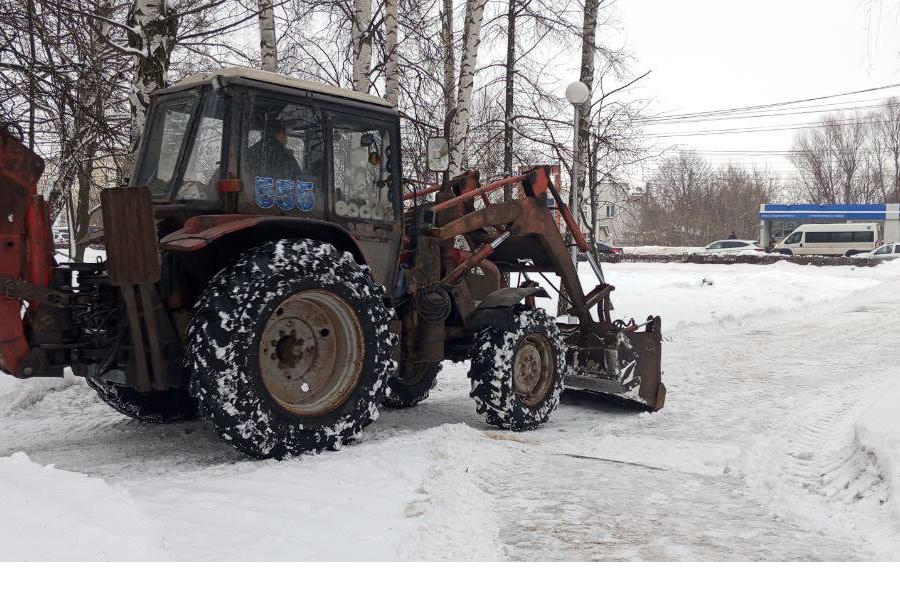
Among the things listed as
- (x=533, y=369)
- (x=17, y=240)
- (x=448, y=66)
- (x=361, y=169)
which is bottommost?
(x=533, y=369)

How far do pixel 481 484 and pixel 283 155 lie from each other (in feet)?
8.42

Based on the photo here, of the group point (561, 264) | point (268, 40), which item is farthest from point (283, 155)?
point (268, 40)

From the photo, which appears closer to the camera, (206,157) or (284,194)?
(206,157)

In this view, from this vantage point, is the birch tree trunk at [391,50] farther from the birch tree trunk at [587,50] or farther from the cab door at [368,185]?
the cab door at [368,185]

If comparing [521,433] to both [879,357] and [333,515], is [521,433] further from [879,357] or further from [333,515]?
[879,357]

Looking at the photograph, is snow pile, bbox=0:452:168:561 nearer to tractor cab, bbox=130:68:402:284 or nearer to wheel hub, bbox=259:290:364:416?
wheel hub, bbox=259:290:364:416

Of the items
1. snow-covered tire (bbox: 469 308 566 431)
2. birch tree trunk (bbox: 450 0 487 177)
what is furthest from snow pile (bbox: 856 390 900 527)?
birch tree trunk (bbox: 450 0 487 177)

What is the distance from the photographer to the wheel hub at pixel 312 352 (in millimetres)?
5414

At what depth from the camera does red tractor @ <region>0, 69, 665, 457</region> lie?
502 centimetres

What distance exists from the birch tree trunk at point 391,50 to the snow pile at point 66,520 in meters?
9.42

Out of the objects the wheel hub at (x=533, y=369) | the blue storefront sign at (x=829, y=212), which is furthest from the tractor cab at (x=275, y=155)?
the blue storefront sign at (x=829, y=212)

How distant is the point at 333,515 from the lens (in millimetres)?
4199

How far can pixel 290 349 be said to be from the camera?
552 centimetres

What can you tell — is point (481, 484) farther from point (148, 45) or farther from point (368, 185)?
point (148, 45)
